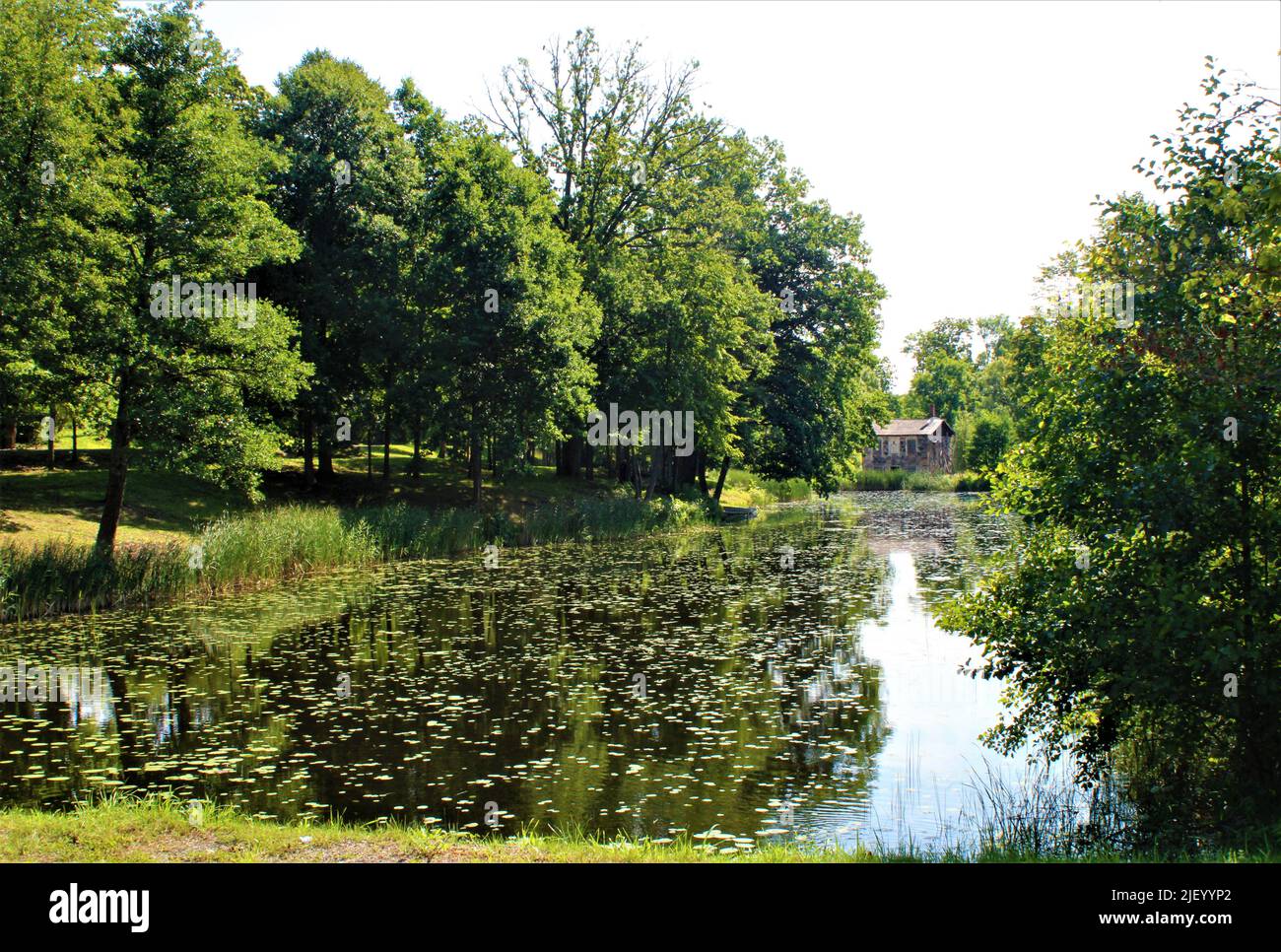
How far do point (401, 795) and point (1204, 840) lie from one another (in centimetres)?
693

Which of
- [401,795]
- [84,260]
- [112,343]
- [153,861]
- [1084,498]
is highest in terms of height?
[84,260]

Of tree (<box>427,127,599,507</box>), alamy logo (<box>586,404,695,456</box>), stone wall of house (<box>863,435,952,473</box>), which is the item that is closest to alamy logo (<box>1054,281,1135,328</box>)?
tree (<box>427,127,599,507</box>)

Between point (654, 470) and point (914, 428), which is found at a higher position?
point (914, 428)

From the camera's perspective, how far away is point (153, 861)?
21.1ft

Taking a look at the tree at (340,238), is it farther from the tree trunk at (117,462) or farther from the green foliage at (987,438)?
the green foliage at (987,438)

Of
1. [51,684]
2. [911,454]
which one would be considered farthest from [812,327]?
[911,454]

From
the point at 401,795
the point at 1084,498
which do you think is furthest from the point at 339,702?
the point at 1084,498

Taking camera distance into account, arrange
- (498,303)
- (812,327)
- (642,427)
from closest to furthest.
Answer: (498,303)
(642,427)
(812,327)

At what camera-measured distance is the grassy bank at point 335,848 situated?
6.56 metres

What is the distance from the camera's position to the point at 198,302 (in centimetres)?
2250

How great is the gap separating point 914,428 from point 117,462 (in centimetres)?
9447
